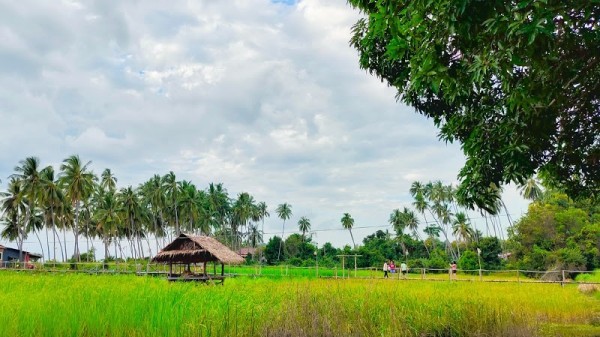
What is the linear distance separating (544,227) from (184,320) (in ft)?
104

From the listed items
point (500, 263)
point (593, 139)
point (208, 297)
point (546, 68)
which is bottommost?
point (500, 263)

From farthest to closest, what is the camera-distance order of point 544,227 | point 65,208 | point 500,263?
point 65,208
point 500,263
point 544,227

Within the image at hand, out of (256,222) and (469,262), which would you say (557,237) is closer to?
(469,262)

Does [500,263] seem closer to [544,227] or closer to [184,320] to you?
[544,227]

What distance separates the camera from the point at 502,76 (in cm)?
372

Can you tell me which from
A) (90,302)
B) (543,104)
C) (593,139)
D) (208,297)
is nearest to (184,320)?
(90,302)

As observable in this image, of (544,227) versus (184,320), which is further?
(544,227)

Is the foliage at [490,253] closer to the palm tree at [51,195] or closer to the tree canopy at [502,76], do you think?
the tree canopy at [502,76]

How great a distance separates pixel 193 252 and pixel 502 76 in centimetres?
1729

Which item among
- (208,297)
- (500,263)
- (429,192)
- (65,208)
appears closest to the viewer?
(208,297)

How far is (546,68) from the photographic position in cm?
391

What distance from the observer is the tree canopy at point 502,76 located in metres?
3.27

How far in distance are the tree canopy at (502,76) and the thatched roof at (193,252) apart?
1477 cm

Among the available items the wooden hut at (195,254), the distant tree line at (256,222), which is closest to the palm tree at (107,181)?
the distant tree line at (256,222)
